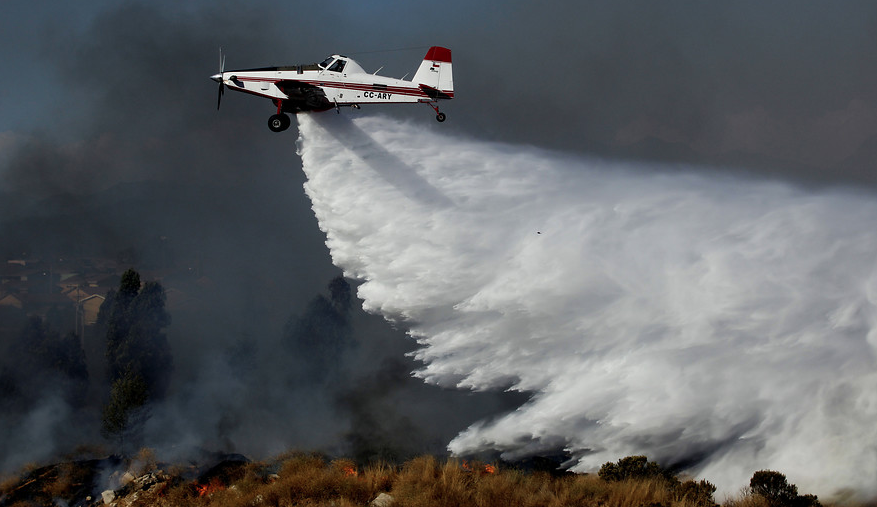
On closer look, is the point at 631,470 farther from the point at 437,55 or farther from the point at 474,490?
the point at 437,55

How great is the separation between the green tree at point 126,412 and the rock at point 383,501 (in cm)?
2647

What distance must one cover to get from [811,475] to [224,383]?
136ft

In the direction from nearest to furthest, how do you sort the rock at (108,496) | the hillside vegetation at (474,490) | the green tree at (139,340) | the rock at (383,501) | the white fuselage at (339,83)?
the hillside vegetation at (474,490) → the rock at (383,501) → the white fuselage at (339,83) → the rock at (108,496) → the green tree at (139,340)

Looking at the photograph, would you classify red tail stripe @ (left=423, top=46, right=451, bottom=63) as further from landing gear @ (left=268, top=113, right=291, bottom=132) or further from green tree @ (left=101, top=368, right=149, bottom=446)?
green tree @ (left=101, top=368, right=149, bottom=446)

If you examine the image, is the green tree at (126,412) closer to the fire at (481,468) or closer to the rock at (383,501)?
the fire at (481,468)

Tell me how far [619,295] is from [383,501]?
10097mm

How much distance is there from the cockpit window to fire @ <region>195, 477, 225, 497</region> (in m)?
17.8

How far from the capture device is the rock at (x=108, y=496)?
28.7 m

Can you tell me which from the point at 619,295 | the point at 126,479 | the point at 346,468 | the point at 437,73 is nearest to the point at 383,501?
Answer: the point at 346,468

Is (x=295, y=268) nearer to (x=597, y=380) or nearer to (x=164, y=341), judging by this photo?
(x=164, y=341)

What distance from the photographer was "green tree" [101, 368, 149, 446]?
1596 inches

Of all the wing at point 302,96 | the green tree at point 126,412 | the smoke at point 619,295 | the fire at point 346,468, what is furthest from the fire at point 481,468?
the green tree at point 126,412

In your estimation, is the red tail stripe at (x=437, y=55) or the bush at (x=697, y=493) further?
the red tail stripe at (x=437, y=55)

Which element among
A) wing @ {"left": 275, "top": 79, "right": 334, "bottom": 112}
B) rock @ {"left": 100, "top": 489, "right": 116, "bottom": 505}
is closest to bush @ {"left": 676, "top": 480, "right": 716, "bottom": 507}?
wing @ {"left": 275, "top": 79, "right": 334, "bottom": 112}
